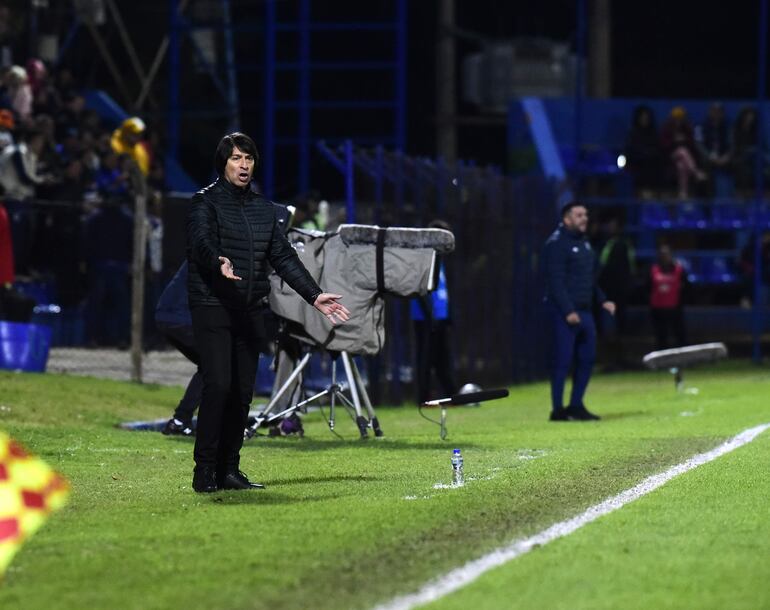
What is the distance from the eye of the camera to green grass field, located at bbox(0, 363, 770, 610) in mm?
8250

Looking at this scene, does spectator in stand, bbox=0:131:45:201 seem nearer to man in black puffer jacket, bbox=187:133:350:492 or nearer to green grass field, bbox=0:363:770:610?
green grass field, bbox=0:363:770:610

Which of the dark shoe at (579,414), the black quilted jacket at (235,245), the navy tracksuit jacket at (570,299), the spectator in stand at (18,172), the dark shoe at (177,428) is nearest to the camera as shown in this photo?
the black quilted jacket at (235,245)

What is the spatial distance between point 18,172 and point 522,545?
14804 millimetres

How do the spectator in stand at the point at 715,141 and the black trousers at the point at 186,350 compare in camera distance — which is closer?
the black trousers at the point at 186,350

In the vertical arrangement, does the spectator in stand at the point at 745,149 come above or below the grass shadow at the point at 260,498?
above

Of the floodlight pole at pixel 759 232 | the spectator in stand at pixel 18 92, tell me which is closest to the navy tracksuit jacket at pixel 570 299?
the spectator in stand at pixel 18 92

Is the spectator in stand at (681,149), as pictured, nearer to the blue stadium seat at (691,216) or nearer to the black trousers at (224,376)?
the blue stadium seat at (691,216)

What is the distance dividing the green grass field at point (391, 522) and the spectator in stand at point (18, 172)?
18.2 feet

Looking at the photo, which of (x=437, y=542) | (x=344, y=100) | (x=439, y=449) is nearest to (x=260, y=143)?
(x=344, y=100)

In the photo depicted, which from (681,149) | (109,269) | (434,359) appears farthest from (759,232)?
(109,269)

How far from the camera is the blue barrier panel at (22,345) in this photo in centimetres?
2092

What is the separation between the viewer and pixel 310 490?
12148 millimetres

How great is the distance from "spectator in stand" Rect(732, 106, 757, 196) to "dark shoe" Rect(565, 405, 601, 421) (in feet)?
55.5

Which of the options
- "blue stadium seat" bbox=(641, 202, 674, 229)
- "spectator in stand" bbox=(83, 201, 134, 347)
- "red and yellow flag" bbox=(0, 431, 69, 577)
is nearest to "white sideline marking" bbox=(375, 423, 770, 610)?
"red and yellow flag" bbox=(0, 431, 69, 577)
